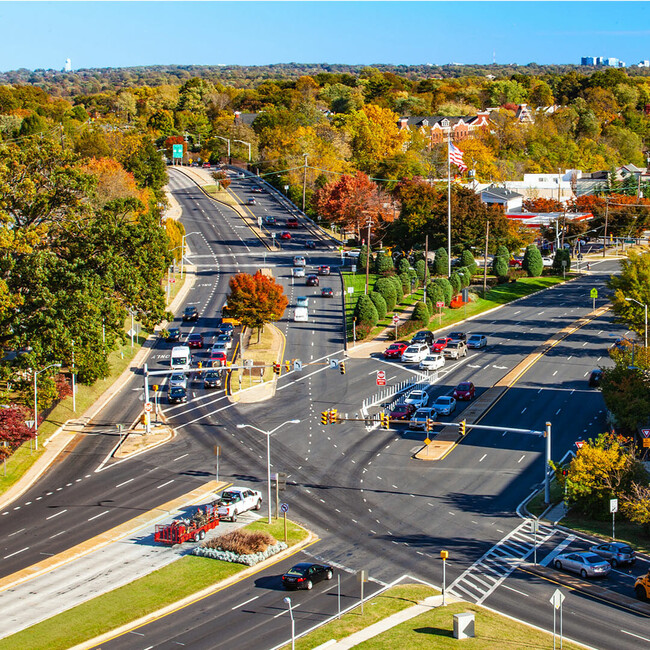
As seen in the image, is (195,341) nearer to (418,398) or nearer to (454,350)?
(454,350)

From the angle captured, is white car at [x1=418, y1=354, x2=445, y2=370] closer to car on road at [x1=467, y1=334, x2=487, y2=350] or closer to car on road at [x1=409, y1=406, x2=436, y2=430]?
car on road at [x1=467, y1=334, x2=487, y2=350]

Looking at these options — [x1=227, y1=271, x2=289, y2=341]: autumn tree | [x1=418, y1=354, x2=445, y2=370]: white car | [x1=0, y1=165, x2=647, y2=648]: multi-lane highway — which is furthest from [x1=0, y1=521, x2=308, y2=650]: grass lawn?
[x1=227, y1=271, x2=289, y2=341]: autumn tree

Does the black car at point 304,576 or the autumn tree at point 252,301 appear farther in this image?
the autumn tree at point 252,301

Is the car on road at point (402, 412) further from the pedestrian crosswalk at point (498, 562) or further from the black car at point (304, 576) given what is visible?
the black car at point (304, 576)

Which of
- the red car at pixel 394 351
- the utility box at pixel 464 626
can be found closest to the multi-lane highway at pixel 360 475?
the red car at pixel 394 351

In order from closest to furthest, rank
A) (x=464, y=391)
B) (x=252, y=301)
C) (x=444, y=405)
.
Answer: (x=444, y=405) → (x=464, y=391) → (x=252, y=301)

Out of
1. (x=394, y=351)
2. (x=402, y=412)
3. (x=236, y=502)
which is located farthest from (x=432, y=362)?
(x=236, y=502)

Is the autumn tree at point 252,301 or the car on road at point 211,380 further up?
the autumn tree at point 252,301
